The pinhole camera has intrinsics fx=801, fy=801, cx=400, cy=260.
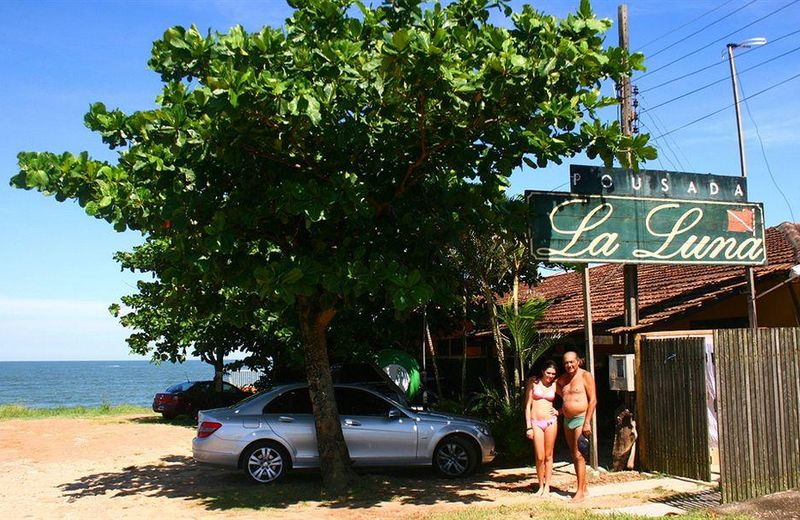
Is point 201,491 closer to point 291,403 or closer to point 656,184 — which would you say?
point 291,403

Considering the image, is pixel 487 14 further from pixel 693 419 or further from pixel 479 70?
pixel 693 419

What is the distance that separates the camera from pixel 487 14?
10.0 meters

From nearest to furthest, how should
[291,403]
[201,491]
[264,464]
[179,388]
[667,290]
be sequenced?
[201,491], [264,464], [291,403], [667,290], [179,388]

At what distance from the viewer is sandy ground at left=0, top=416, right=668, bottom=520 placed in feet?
32.2

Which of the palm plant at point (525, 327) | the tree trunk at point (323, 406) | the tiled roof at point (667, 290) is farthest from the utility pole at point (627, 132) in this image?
the tree trunk at point (323, 406)

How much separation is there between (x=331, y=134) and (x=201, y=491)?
5.46 m

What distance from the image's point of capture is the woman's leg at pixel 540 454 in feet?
32.3

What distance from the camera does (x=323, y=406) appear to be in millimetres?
11109

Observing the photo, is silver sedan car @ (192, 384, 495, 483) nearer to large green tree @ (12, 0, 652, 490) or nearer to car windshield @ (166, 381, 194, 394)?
large green tree @ (12, 0, 652, 490)

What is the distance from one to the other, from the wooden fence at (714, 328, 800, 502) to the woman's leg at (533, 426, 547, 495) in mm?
2141

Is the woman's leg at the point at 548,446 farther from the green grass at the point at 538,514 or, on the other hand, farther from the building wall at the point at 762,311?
the building wall at the point at 762,311

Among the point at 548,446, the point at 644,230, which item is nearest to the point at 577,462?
the point at 548,446

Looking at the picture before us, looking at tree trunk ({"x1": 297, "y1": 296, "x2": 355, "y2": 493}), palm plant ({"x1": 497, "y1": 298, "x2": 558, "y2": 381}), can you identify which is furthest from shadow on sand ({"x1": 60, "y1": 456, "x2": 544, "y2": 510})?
palm plant ({"x1": 497, "y1": 298, "x2": 558, "y2": 381})

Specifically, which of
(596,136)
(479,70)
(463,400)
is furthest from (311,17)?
(463,400)
